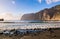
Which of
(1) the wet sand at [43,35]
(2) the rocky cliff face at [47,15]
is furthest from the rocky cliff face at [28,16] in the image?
(1) the wet sand at [43,35]

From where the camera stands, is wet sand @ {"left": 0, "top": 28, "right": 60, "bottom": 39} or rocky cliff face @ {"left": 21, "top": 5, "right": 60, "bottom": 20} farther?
rocky cliff face @ {"left": 21, "top": 5, "right": 60, "bottom": 20}

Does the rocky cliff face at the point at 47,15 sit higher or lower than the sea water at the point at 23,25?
higher

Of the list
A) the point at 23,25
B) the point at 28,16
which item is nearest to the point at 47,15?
the point at 28,16

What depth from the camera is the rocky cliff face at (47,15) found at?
258 centimetres

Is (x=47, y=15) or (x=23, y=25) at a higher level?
(x=47, y=15)

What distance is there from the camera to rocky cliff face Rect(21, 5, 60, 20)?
2.58 meters

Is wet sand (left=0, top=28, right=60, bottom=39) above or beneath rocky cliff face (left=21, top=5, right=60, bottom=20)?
beneath

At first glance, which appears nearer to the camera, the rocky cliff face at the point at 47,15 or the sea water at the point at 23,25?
the sea water at the point at 23,25

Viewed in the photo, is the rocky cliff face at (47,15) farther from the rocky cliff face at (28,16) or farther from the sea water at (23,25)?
the sea water at (23,25)

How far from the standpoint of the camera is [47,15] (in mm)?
2621

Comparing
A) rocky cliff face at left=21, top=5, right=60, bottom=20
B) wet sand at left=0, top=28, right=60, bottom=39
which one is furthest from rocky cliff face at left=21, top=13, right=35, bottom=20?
wet sand at left=0, top=28, right=60, bottom=39

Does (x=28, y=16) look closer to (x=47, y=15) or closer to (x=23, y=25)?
(x=23, y=25)

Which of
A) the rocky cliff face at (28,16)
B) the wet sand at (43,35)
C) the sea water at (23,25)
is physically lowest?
the wet sand at (43,35)

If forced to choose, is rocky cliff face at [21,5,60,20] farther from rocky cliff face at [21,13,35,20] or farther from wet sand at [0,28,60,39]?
wet sand at [0,28,60,39]
